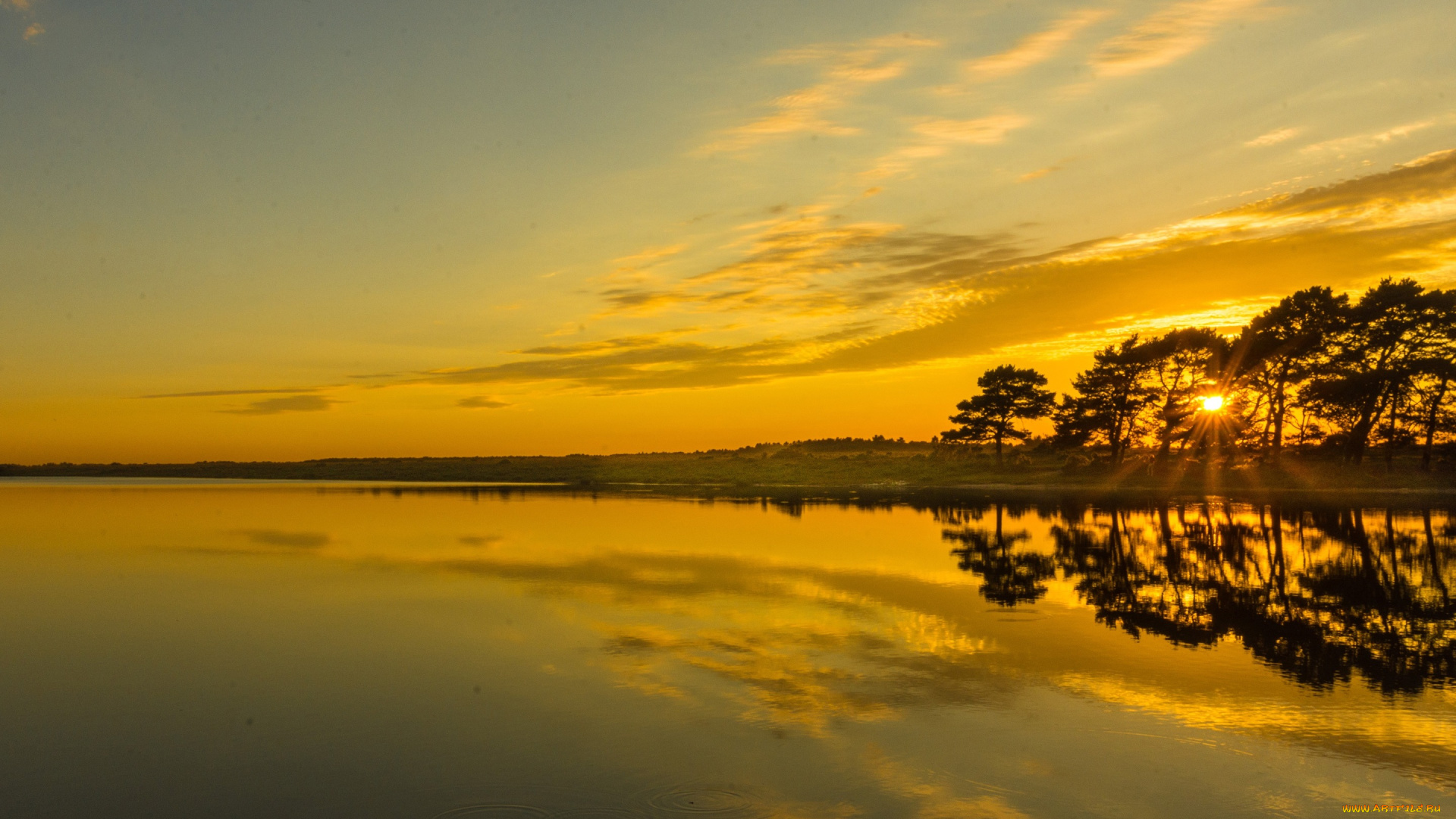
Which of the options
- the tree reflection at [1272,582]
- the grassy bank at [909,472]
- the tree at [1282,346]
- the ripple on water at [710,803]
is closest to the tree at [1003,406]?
the grassy bank at [909,472]

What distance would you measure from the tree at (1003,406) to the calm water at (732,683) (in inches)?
2494

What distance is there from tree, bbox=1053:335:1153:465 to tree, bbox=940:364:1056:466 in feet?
30.8

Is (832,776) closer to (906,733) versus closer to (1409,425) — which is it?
(906,733)

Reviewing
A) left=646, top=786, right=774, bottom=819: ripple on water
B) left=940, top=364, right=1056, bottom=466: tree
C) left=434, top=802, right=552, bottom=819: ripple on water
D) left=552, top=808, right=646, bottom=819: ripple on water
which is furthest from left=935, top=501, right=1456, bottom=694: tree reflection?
left=940, top=364, right=1056, bottom=466: tree

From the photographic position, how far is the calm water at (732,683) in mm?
8391

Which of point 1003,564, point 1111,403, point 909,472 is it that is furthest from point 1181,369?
point 1003,564

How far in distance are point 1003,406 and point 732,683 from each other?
277 feet

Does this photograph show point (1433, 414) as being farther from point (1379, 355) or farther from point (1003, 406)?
point (1003, 406)

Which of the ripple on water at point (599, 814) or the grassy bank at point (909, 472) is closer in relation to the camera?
the ripple on water at point (599, 814)

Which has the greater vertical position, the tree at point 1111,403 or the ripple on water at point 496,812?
the tree at point 1111,403

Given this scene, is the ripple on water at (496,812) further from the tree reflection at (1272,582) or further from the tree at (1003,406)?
the tree at (1003,406)

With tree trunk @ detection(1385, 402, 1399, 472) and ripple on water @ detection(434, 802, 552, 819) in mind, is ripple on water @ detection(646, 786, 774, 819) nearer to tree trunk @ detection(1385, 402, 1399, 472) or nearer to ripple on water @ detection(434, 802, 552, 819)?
ripple on water @ detection(434, 802, 552, 819)

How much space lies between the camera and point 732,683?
1230cm

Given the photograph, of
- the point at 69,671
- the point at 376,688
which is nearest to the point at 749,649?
the point at 376,688
